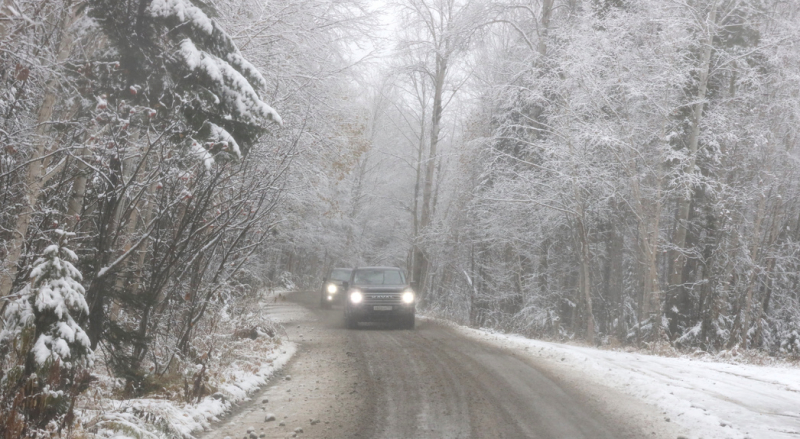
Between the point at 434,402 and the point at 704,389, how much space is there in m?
3.94

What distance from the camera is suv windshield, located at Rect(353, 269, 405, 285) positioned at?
1698 centimetres

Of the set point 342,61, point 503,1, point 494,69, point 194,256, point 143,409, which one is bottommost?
point 143,409

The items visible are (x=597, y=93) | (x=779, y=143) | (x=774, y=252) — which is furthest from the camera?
(x=774, y=252)

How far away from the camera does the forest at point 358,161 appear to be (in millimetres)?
5859

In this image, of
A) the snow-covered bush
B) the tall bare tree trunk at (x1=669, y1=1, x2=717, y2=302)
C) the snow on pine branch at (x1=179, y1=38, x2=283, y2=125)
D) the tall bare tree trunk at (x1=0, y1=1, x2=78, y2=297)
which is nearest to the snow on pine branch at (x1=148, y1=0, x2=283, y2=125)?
the snow on pine branch at (x1=179, y1=38, x2=283, y2=125)

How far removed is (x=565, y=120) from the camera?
16047mm

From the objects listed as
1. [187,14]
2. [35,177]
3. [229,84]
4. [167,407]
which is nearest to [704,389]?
[167,407]

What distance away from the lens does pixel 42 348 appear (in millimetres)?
4141

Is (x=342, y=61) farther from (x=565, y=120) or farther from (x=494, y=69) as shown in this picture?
(x=494, y=69)

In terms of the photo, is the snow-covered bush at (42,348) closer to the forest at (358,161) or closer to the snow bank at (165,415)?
the forest at (358,161)

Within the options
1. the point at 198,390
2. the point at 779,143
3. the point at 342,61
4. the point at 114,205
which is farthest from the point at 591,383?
the point at 779,143

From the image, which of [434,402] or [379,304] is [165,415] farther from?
[379,304]

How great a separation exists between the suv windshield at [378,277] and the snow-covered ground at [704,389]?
6.09m

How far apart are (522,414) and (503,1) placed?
18.6 meters
